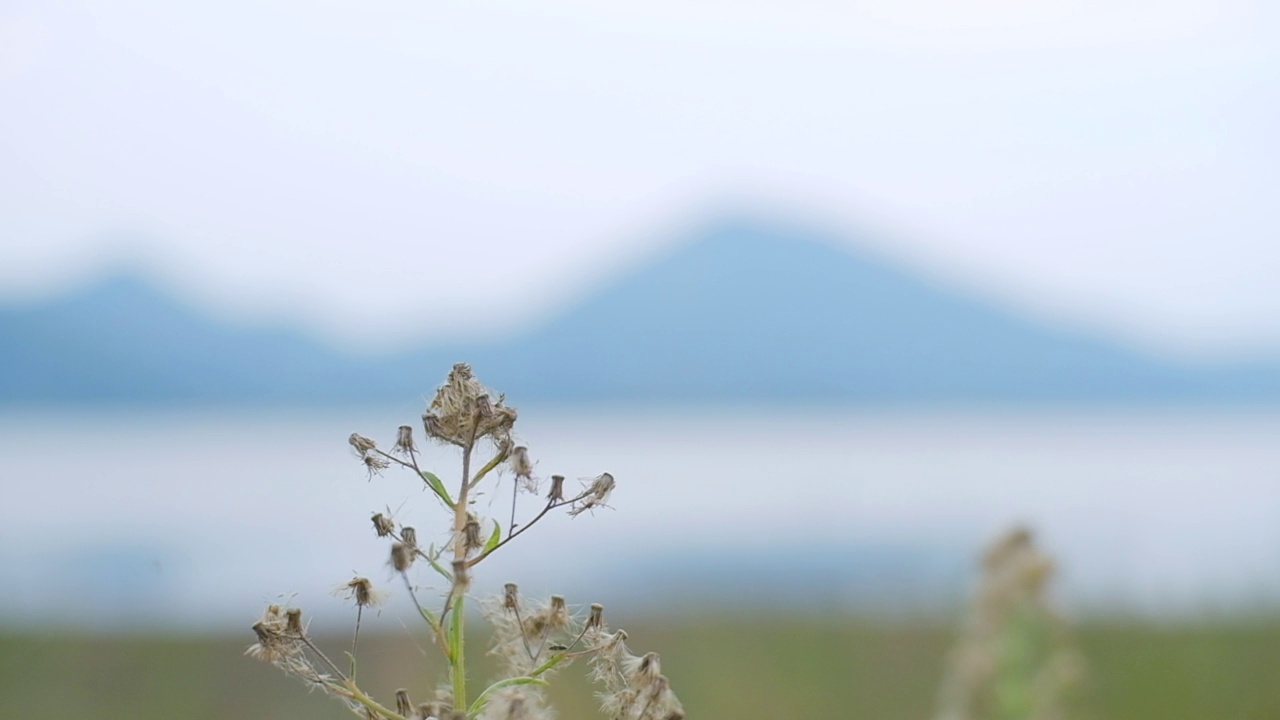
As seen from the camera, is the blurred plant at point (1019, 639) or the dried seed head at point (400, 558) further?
the blurred plant at point (1019, 639)

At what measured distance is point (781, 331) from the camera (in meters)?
104

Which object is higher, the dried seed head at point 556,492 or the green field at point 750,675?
the green field at point 750,675

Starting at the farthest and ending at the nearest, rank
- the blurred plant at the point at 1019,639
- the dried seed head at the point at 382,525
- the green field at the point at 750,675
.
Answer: the green field at the point at 750,675 < the blurred plant at the point at 1019,639 < the dried seed head at the point at 382,525

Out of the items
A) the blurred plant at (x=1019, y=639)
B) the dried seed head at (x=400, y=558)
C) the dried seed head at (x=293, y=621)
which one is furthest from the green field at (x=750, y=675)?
the dried seed head at (x=400, y=558)

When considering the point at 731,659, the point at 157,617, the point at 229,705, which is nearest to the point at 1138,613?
the point at 731,659

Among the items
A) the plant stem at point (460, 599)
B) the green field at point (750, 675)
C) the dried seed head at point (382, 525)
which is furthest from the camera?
the green field at point (750, 675)

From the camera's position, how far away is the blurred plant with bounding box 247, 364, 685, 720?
0.93 metres

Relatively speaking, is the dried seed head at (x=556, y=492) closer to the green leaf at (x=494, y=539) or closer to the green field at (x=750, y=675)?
the green leaf at (x=494, y=539)

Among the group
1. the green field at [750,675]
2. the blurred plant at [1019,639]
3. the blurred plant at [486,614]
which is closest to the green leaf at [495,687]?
the blurred plant at [486,614]

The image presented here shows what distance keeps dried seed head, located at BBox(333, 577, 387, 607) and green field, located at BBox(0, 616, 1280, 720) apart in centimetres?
712

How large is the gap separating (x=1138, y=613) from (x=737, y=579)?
4488mm

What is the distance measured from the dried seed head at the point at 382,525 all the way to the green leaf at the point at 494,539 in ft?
0.25

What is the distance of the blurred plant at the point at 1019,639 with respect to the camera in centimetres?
269

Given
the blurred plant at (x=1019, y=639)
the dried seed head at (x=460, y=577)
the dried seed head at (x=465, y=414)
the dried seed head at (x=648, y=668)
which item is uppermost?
the blurred plant at (x=1019, y=639)
